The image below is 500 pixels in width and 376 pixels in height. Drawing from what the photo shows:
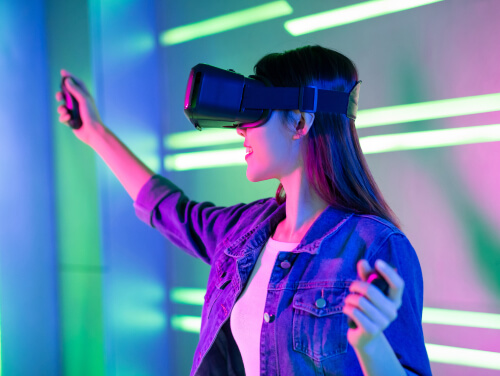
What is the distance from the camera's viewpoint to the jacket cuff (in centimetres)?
132

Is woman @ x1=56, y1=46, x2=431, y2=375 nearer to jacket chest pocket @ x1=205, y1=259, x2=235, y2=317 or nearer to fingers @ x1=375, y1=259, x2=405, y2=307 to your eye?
jacket chest pocket @ x1=205, y1=259, x2=235, y2=317

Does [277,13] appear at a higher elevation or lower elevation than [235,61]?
higher

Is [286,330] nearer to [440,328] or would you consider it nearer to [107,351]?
[440,328]

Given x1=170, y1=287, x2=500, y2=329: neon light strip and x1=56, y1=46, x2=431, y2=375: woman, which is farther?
x1=170, y1=287, x2=500, y2=329: neon light strip

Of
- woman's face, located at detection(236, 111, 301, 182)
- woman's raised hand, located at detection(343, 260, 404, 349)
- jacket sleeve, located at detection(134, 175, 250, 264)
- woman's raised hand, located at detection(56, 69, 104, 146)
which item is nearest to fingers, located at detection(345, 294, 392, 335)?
woman's raised hand, located at detection(343, 260, 404, 349)

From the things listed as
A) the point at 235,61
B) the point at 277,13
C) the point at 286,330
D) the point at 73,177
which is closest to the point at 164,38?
the point at 235,61

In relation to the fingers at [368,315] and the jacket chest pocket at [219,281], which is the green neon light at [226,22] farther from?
the fingers at [368,315]

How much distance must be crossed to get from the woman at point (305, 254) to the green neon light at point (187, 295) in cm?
79

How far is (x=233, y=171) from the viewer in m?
1.87

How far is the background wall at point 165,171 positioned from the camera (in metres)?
1.31

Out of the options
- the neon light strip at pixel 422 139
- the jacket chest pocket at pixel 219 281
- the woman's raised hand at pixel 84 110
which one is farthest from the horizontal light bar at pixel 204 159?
the jacket chest pocket at pixel 219 281

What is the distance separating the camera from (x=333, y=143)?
1011 mm

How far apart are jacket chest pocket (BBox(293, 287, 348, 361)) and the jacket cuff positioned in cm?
57

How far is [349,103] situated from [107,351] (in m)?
1.41
